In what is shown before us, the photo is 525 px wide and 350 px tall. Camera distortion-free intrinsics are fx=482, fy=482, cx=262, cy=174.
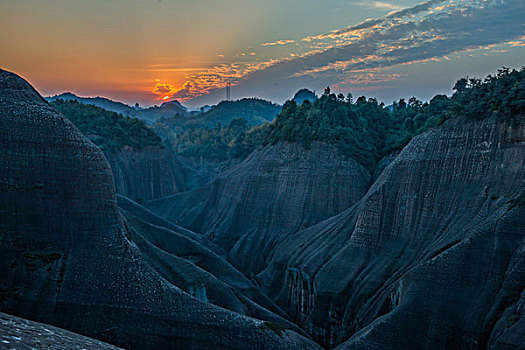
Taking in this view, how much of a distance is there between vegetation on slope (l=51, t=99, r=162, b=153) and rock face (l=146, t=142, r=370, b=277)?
19.9m

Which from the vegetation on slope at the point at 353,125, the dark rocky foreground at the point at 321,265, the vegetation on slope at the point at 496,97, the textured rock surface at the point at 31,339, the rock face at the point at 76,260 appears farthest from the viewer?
the vegetation on slope at the point at 353,125

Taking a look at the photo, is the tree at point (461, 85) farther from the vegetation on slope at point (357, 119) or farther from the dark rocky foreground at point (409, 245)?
the dark rocky foreground at point (409, 245)

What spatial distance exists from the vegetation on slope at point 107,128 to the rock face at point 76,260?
155ft

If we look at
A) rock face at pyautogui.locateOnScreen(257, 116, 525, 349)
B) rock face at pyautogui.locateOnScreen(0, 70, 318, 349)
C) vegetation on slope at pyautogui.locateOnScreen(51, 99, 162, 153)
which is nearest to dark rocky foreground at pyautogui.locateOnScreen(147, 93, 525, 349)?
rock face at pyautogui.locateOnScreen(257, 116, 525, 349)

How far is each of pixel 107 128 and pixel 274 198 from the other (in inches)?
1401

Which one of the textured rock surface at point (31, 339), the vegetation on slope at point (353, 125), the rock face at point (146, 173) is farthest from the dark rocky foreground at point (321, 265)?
the rock face at point (146, 173)

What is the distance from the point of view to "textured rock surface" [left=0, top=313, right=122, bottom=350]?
11.8 meters

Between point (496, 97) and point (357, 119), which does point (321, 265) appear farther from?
point (357, 119)

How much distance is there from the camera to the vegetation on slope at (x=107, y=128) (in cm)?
7538

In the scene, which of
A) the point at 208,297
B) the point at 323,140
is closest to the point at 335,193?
the point at 323,140

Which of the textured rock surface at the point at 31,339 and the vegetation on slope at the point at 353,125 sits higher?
the vegetation on slope at the point at 353,125

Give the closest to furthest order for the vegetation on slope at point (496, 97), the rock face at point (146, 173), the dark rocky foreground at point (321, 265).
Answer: the dark rocky foreground at point (321, 265)
the vegetation on slope at point (496, 97)
the rock face at point (146, 173)

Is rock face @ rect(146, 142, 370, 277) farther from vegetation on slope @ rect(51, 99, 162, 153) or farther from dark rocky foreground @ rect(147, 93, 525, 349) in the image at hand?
vegetation on slope @ rect(51, 99, 162, 153)

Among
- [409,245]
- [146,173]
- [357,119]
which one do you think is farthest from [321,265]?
[146,173]
